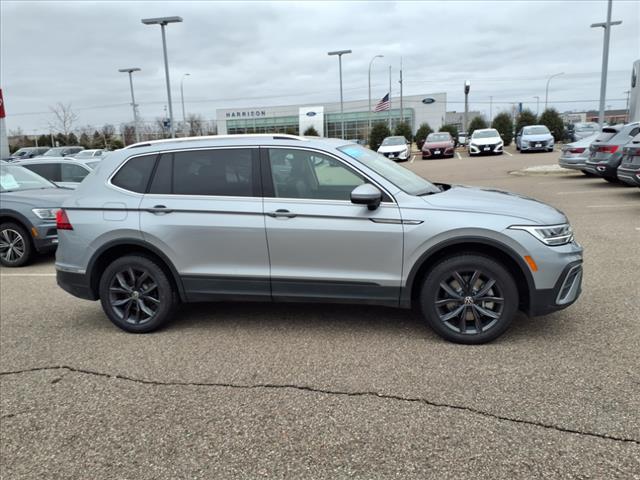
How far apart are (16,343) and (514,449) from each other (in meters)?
4.31

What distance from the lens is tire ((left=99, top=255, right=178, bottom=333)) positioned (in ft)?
15.7

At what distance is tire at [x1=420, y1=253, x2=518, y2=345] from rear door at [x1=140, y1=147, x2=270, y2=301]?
142 centimetres

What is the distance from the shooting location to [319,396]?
3562mm

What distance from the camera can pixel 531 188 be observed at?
15.2 meters

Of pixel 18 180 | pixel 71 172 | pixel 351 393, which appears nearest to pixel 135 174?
pixel 351 393

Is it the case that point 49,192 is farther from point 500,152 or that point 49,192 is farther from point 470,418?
point 500,152

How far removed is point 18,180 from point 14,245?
1.50m

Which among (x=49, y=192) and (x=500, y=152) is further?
(x=500, y=152)

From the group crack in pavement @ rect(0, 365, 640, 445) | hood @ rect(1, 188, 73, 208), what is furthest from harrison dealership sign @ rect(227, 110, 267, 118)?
crack in pavement @ rect(0, 365, 640, 445)

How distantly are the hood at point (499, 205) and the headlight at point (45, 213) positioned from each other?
6203mm

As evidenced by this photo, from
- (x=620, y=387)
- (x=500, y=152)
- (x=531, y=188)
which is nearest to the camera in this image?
(x=620, y=387)

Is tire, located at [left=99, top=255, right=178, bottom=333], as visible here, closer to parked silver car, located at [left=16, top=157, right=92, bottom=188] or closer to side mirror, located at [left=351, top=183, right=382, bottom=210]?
side mirror, located at [left=351, top=183, right=382, bottom=210]

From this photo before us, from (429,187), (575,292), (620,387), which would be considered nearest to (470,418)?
(620,387)

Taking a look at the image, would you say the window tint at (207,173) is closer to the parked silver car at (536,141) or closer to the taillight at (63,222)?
the taillight at (63,222)
